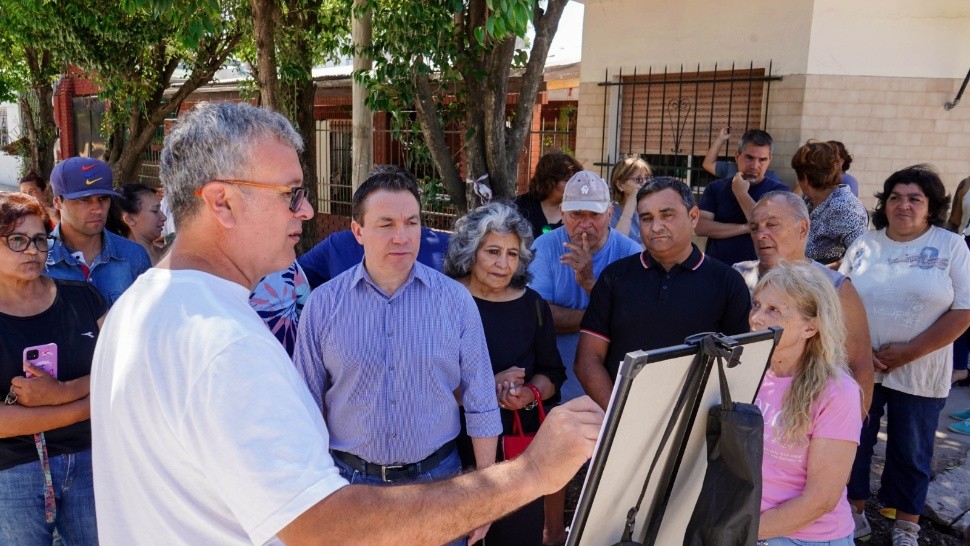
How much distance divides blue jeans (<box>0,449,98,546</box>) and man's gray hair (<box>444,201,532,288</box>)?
172cm

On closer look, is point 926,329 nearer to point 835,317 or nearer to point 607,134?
point 835,317

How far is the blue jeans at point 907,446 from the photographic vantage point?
156 inches

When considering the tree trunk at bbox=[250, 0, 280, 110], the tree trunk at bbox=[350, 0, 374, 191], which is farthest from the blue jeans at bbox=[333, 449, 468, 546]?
the tree trunk at bbox=[250, 0, 280, 110]

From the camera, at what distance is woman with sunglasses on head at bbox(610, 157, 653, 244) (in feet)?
16.8

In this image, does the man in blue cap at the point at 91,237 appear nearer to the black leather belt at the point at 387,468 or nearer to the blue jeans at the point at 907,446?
the black leather belt at the point at 387,468

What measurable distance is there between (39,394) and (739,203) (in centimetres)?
434

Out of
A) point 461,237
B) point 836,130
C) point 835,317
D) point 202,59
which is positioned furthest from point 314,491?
point 202,59

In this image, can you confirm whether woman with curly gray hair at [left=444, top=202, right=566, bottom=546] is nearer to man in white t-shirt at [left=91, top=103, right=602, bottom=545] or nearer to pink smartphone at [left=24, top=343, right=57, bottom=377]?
pink smartphone at [left=24, top=343, right=57, bottom=377]

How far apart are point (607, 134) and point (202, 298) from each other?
6974 mm

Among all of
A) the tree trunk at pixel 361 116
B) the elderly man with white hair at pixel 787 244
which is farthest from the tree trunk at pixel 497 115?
the elderly man with white hair at pixel 787 244

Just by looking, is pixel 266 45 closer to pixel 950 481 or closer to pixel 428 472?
pixel 428 472

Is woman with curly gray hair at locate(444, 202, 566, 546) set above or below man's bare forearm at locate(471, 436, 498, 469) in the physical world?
above

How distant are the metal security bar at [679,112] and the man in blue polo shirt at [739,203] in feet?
5.33

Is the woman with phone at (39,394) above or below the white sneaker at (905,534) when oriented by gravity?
above
